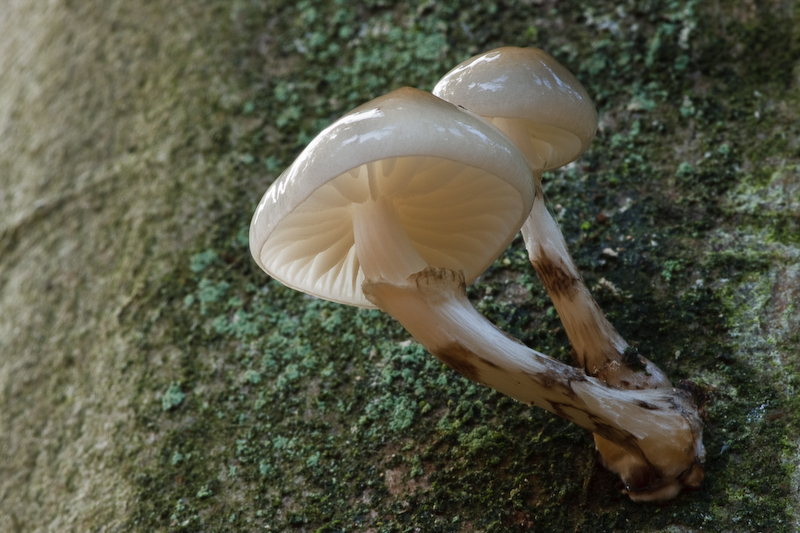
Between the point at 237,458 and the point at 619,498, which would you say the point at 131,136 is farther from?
the point at 619,498

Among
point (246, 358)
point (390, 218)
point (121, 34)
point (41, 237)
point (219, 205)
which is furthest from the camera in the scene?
point (121, 34)

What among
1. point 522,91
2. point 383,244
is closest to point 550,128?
point 522,91

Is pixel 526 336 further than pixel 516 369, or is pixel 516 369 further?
pixel 526 336

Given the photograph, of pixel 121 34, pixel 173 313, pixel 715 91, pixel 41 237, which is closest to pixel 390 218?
pixel 173 313

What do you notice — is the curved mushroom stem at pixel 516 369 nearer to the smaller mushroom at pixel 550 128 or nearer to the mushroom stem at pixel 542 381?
the mushroom stem at pixel 542 381

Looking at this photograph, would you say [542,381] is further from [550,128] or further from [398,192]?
[550,128]

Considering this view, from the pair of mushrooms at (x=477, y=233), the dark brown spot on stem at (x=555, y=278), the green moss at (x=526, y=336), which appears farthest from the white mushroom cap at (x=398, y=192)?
the green moss at (x=526, y=336)
